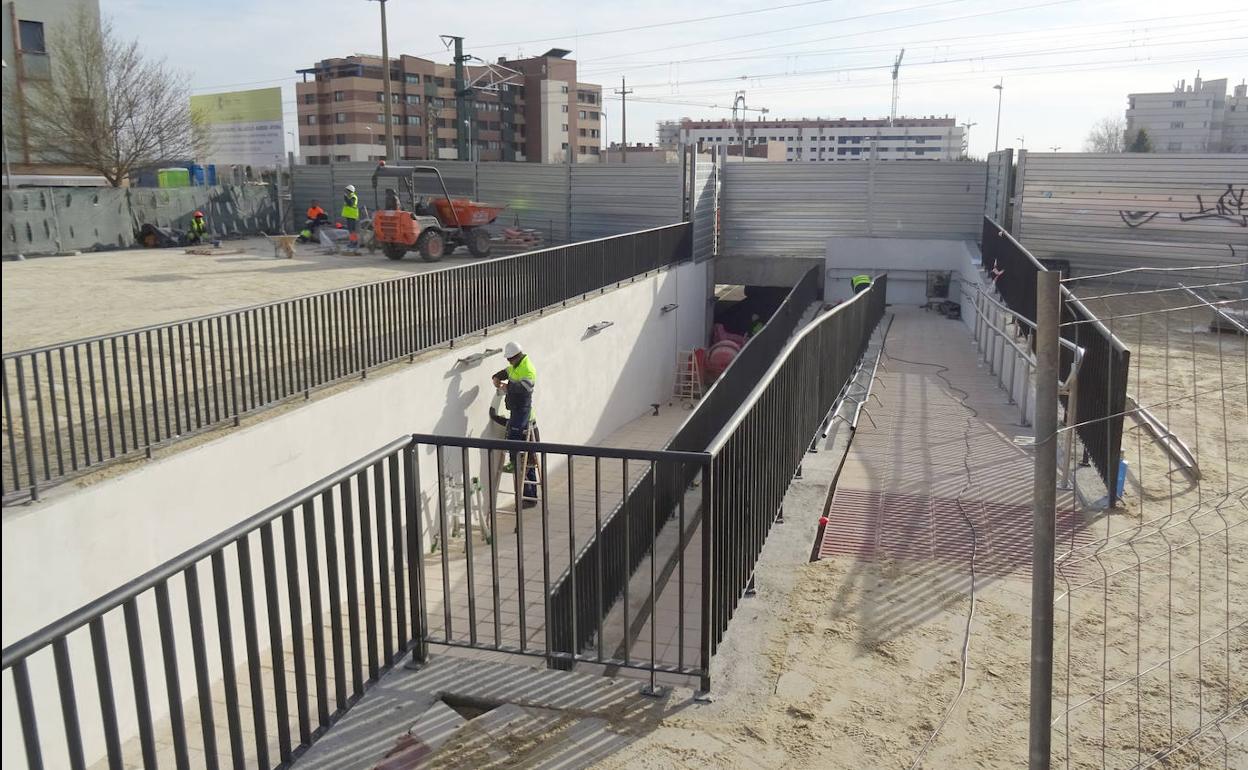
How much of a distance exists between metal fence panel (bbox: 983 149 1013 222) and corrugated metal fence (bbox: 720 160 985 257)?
375 millimetres

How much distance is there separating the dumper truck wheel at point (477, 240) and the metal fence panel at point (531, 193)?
4.18 meters

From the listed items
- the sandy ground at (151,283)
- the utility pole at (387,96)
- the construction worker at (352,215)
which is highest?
the utility pole at (387,96)

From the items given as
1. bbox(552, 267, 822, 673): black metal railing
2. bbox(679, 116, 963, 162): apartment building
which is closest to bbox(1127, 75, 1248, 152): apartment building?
bbox(679, 116, 963, 162): apartment building

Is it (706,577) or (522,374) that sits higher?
(706,577)

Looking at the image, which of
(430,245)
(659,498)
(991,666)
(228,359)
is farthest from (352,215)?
(991,666)

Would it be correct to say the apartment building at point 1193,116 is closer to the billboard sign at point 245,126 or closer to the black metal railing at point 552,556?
the billboard sign at point 245,126

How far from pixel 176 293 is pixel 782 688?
589 inches

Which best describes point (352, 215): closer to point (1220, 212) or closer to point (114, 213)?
point (114, 213)

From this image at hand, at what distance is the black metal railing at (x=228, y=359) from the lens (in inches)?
273

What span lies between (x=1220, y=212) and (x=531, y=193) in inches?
660

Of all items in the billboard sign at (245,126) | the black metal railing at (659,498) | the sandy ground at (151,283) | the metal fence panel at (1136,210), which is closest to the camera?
the black metal railing at (659,498)

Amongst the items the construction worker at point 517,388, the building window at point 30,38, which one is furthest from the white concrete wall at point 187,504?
the building window at point 30,38

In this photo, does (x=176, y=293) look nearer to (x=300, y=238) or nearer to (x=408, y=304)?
Answer: (x=408, y=304)

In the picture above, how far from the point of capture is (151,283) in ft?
58.1
